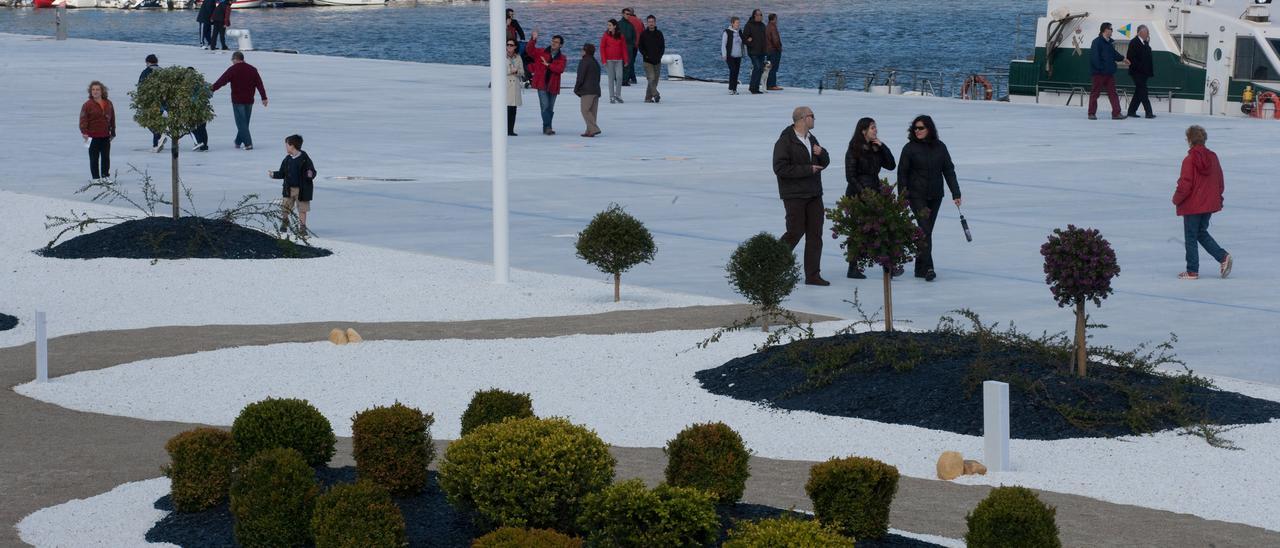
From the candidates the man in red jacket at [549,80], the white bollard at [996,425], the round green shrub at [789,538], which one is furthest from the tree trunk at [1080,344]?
the man in red jacket at [549,80]

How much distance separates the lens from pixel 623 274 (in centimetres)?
1791

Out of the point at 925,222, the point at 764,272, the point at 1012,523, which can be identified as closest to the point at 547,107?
the point at 925,222

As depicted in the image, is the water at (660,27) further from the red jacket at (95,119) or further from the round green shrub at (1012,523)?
the round green shrub at (1012,523)

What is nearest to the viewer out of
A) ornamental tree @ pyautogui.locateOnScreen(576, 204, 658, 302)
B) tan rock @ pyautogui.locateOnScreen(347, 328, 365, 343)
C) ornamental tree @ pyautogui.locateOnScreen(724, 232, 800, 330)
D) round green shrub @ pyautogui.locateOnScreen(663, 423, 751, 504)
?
round green shrub @ pyautogui.locateOnScreen(663, 423, 751, 504)

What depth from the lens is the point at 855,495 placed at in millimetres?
8070

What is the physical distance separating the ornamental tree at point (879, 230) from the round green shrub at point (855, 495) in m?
4.33

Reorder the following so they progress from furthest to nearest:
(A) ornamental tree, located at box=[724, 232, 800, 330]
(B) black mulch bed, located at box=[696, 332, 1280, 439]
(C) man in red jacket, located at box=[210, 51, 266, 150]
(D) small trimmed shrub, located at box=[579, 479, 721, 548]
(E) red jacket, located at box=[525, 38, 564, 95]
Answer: (E) red jacket, located at box=[525, 38, 564, 95] → (C) man in red jacket, located at box=[210, 51, 266, 150] → (A) ornamental tree, located at box=[724, 232, 800, 330] → (B) black mulch bed, located at box=[696, 332, 1280, 439] → (D) small trimmed shrub, located at box=[579, 479, 721, 548]

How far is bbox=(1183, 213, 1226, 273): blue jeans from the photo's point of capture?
17.0m

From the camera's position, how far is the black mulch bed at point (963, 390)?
10.8 metres

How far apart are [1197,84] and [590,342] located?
2712 cm

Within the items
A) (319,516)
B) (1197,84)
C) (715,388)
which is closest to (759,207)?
(715,388)

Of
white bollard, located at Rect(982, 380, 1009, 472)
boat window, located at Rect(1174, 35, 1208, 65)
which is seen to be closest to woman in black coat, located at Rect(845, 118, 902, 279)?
white bollard, located at Rect(982, 380, 1009, 472)

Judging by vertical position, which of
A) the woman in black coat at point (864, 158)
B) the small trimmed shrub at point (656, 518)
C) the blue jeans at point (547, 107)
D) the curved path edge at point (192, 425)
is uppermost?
the woman in black coat at point (864, 158)

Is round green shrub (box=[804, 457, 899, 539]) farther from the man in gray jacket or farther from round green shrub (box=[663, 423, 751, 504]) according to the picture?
the man in gray jacket
